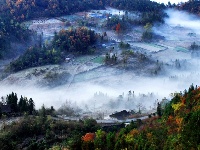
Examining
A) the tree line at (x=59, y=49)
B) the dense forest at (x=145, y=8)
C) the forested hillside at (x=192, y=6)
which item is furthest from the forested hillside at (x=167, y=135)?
the forested hillside at (x=192, y=6)

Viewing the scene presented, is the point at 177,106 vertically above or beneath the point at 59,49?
above

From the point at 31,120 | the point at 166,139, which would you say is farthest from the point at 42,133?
the point at 166,139

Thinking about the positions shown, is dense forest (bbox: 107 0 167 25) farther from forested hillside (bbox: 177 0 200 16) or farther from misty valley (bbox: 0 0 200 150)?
forested hillside (bbox: 177 0 200 16)

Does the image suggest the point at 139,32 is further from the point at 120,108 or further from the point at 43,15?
the point at 120,108

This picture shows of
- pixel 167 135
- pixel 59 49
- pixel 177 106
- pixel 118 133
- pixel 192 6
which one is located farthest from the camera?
pixel 192 6

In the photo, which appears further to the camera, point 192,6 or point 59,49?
point 192,6

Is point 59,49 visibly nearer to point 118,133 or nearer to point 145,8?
point 145,8

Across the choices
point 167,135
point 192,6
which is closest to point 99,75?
point 167,135
